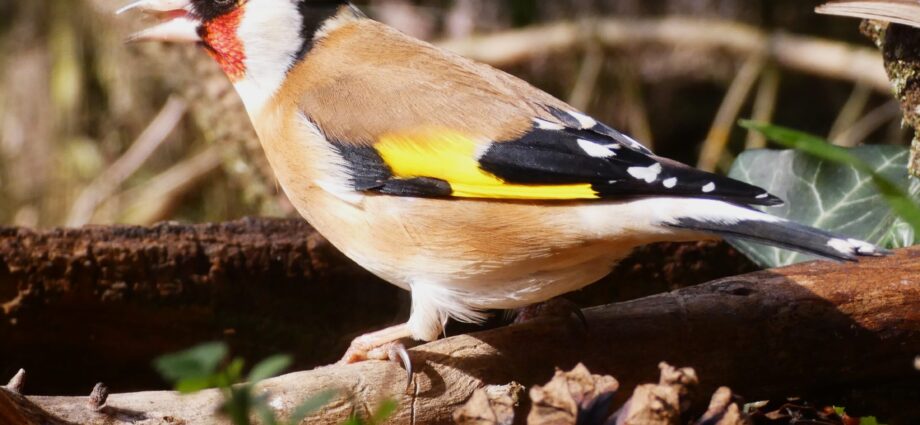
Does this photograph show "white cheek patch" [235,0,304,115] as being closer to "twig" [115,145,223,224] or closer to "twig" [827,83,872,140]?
"twig" [115,145,223,224]

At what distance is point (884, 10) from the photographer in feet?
7.55

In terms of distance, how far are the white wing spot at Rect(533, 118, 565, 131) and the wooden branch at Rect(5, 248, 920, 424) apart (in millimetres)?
412

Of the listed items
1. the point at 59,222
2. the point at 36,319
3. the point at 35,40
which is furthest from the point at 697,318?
the point at 35,40

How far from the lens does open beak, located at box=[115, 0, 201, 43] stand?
289 cm

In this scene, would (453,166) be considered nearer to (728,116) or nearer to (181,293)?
(181,293)

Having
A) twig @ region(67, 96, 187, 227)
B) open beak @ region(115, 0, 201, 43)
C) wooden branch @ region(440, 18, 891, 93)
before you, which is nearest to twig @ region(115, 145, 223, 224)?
twig @ region(67, 96, 187, 227)

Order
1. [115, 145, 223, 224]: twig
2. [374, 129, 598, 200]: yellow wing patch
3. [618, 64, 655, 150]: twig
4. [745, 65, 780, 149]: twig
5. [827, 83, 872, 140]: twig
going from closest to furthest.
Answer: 1. [374, 129, 598, 200]: yellow wing patch
2. [745, 65, 780, 149]: twig
3. [827, 83, 872, 140]: twig
4. [618, 64, 655, 150]: twig
5. [115, 145, 223, 224]: twig

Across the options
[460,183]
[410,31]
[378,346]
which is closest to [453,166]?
[460,183]

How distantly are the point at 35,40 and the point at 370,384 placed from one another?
490 centimetres

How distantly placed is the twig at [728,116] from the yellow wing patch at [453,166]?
314 centimetres

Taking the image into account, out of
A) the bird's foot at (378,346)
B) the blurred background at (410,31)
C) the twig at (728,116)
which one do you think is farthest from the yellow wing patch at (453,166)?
the blurred background at (410,31)

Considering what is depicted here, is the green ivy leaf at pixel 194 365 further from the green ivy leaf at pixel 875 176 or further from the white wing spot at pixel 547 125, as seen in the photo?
the white wing spot at pixel 547 125

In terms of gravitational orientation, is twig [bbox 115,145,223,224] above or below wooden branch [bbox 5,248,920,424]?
below

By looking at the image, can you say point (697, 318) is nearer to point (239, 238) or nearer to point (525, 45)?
point (239, 238)
